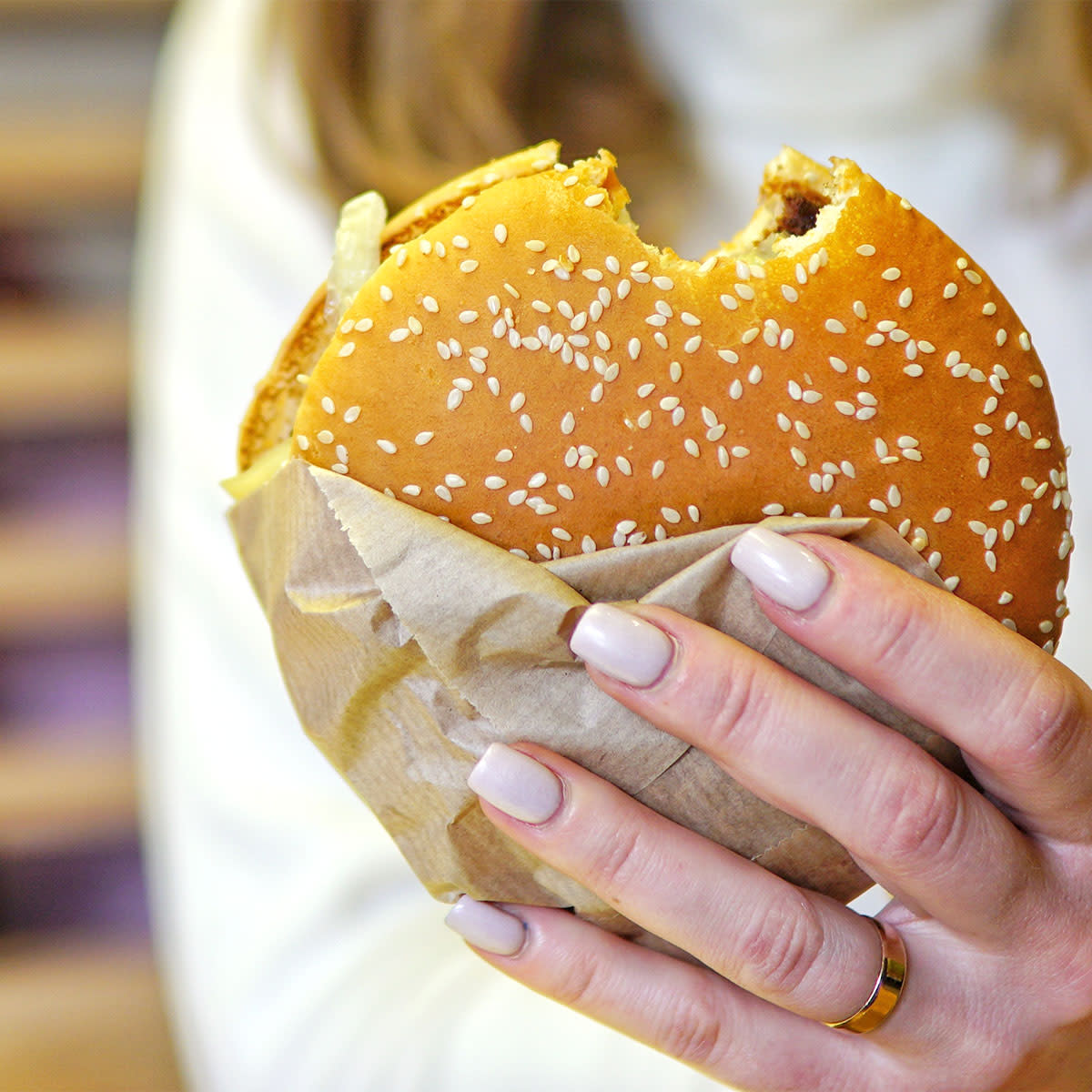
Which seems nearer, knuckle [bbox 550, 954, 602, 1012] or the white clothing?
knuckle [bbox 550, 954, 602, 1012]

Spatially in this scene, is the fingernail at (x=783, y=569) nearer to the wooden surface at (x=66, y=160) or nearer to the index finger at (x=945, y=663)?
the index finger at (x=945, y=663)

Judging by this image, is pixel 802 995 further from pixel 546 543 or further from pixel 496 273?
pixel 496 273

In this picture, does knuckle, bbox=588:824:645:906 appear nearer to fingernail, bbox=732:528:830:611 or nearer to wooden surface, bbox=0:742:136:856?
fingernail, bbox=732:528:830:611

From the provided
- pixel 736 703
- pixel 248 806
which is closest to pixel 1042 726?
pixel 736 703

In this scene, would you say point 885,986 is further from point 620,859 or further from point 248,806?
point 248,806

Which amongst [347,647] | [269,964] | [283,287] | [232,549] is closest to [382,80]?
[283,287]

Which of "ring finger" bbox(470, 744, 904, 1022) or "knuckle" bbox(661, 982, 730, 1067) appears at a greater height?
"ring finger" bbox(470, 744, 904, 1022)

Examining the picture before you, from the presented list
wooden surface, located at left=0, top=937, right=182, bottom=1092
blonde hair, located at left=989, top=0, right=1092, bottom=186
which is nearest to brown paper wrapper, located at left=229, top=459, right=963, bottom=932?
blonde hair, located at left=989, top=0, right=1092, bottom=186
